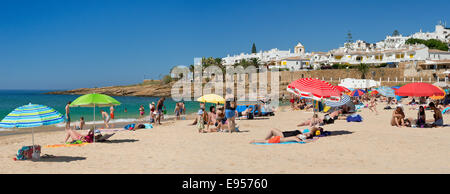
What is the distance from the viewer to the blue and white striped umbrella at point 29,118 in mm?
6702

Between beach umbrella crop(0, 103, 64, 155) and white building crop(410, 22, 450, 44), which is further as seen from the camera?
white building crop(410, 22, 450, 44)

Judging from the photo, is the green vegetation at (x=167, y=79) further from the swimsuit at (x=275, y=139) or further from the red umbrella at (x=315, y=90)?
the swimsuit at (x=275, y=139)

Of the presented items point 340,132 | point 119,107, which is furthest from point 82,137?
point 119,107

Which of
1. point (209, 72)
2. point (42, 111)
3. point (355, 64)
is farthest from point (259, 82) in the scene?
point (42, 111)

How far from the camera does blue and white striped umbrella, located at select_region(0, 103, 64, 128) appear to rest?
22.0ft

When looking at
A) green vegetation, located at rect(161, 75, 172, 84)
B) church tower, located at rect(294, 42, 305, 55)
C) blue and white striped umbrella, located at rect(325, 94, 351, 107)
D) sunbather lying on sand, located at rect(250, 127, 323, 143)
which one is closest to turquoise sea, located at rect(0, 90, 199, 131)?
green vegetation, located at rect(161, 75, 172, 84)

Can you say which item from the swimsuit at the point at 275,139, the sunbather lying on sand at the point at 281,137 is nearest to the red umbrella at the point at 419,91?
the sunbather lying on sand at the point at 281,137

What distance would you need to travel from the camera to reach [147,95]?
253 feet

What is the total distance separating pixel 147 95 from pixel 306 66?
120 feet

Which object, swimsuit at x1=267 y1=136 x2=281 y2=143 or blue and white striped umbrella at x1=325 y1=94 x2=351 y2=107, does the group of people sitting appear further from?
swimsuit at x1=267 y1=136 x2=281 y2=143

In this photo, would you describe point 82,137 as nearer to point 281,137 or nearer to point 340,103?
point 281,137

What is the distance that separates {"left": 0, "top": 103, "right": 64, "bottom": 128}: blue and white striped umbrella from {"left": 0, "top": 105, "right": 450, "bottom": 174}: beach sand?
91 centimetres

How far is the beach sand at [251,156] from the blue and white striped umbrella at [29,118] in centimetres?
91
